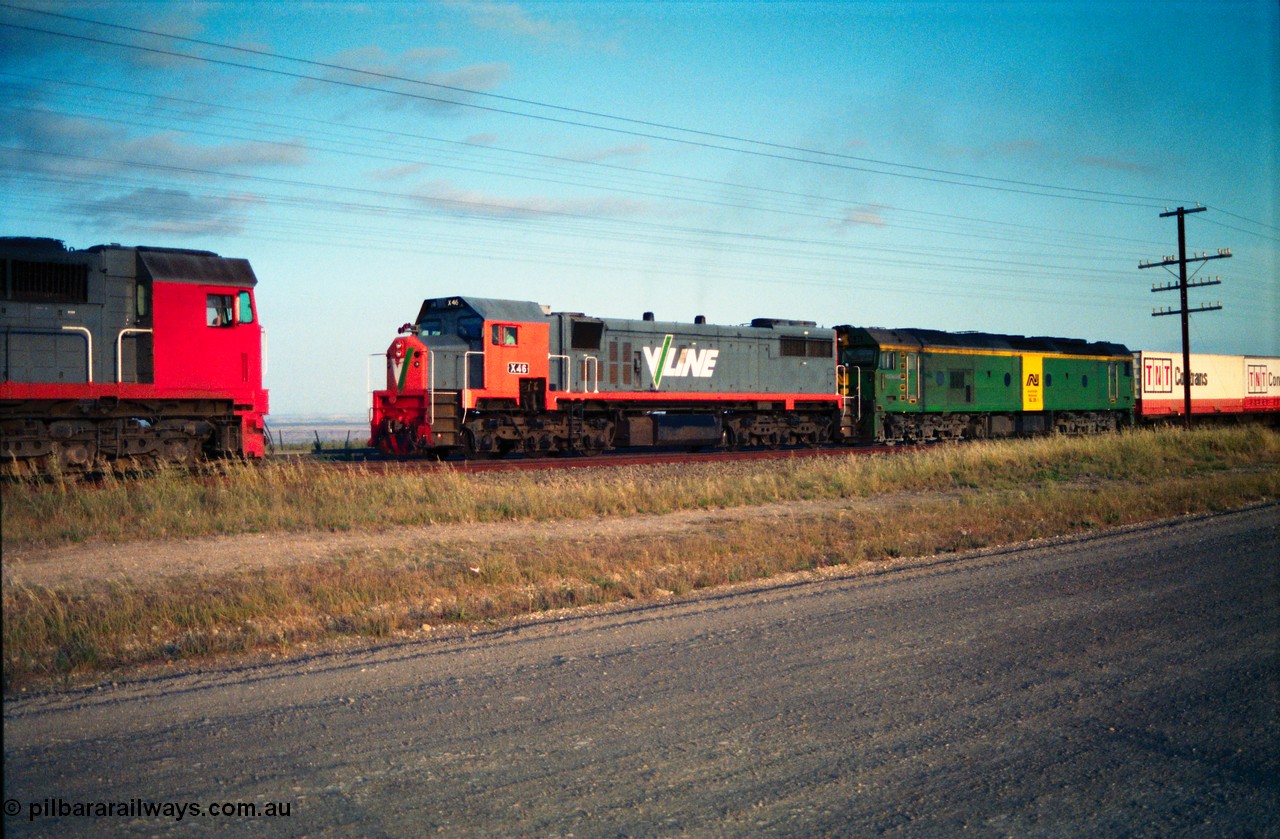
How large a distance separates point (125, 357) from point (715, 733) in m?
15.5

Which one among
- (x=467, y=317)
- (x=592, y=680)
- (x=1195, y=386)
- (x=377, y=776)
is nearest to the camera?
(x=377, y=776)

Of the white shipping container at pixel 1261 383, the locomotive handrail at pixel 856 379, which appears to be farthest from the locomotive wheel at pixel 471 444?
the white shipping container at pixel 1261 383

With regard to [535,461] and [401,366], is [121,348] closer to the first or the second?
[401,366]

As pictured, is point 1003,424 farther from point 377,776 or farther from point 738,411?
point 377,776

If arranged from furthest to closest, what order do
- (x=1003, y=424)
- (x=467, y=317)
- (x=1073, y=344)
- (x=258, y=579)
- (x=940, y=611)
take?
(x=1073, y=344) → (x=1003, y=424) → (x=467, y=317) → (x=258, y=579) → (x=940, y=611)

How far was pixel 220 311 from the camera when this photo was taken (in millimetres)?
17812

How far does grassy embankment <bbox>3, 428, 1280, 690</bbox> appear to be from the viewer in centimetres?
788

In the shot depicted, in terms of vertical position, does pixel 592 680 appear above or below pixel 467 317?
below

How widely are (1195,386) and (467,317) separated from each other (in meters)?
34.6

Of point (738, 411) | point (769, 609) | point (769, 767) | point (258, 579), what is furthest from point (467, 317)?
point (769, 767)

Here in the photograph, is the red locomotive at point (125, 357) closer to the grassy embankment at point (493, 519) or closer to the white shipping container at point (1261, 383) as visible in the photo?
the grassy embankment at point (493, 519)

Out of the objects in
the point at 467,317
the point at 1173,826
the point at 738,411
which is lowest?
the point at 1173,826

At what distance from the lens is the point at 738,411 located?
28.1 meters

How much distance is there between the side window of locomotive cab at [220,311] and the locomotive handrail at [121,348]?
3.58 feet
